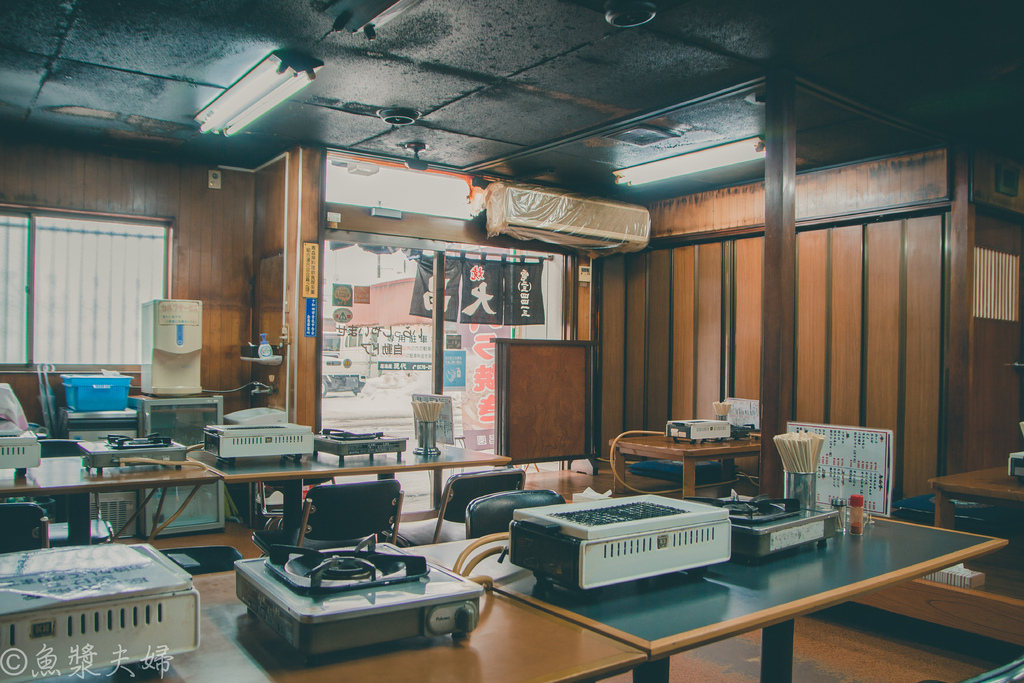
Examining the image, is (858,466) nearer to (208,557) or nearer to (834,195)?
(208,557)

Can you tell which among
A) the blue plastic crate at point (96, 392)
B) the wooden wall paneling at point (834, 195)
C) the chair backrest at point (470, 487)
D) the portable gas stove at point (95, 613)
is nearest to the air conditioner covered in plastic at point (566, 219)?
the wooden wall paneling at point (834, 195)

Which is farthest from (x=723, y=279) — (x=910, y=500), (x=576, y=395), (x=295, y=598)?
(x=295, y=598)

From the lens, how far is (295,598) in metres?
1.22

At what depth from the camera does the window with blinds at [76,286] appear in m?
5.36

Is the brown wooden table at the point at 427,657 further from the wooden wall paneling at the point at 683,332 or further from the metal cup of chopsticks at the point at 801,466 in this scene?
the wooden wall paneling at the point at 683,332

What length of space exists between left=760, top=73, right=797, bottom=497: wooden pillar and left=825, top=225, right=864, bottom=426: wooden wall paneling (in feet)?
7.74

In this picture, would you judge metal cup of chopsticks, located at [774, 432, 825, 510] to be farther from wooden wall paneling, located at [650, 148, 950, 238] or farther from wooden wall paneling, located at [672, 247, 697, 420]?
wooden wall paneling, located at [672, 247, 697, 420]

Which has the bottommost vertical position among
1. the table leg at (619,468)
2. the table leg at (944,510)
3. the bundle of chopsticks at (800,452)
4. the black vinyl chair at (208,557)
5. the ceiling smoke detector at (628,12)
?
the table leg at (619,468)

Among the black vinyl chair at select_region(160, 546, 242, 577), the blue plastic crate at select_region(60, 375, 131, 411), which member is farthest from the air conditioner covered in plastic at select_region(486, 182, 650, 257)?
the black vinyl chair at select_region(160, 546, 242, 577)

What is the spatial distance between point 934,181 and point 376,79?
427 centimetres

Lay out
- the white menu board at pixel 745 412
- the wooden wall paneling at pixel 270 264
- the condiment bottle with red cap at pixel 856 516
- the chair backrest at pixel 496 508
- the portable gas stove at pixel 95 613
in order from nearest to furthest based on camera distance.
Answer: the portable gas stove at pixel 95 613, the condiment bottle with red cap at pixel 856 516, the chair backrest at pixel 496 508, the wooden wall paneling at pixel 270 264, the white menu board at pixel 745 412

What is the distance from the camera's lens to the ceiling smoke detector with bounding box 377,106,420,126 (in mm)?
4934

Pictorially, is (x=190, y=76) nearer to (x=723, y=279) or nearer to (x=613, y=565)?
(x=613, y=565)

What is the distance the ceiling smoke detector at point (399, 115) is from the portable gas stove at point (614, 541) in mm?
3870
